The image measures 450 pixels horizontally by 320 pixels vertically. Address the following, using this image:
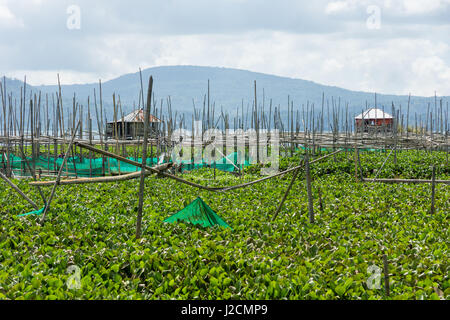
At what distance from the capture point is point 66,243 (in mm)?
5242

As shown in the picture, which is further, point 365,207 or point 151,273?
point 365,207

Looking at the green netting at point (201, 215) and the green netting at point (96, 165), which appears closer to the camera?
the green netting at point (201, 215)

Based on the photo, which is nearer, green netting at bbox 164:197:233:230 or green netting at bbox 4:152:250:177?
green netting at bbox 164:197:233:230

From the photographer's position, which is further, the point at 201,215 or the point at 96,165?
the point at 96,165

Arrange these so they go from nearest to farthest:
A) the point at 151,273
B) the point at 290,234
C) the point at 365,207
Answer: the point at 151,273 < the point at 290,234 < the point at 365,207

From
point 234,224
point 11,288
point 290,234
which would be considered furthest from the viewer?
point 234,224

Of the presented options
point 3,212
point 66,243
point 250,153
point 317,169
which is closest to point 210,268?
point 66,243

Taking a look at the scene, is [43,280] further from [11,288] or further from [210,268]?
[210,268]

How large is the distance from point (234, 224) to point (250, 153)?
40.1ft

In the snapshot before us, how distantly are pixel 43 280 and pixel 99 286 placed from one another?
47 centimetres

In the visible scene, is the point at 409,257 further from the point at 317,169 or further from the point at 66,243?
the point at 317,169

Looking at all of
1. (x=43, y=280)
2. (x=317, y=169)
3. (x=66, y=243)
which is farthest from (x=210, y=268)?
(x=317, y=169)

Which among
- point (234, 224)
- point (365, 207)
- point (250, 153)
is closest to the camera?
point (234, 224)

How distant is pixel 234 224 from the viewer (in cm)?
635
